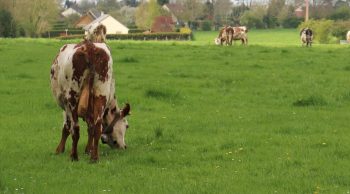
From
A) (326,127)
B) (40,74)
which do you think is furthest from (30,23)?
(326,127)

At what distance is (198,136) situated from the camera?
12.1 metres

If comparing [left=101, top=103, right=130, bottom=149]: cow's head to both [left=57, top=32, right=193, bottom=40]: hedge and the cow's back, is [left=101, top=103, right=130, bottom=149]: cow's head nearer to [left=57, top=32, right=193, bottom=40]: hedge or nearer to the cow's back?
the cow's back

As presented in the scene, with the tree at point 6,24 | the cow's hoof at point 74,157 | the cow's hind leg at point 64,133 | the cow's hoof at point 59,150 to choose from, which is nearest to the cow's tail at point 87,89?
the cow's hoof at point 74,157

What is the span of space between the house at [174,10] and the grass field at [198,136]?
10888cm

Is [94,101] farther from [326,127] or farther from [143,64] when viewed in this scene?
[143,64]

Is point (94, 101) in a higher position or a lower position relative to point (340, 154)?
higher

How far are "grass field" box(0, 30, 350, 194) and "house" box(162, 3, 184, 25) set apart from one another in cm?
10888

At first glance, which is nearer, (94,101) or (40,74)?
(94,101)

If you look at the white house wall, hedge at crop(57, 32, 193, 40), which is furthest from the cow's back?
the white house wall

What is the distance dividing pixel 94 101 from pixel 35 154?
1529 mm

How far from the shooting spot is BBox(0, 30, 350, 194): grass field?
8.50 m

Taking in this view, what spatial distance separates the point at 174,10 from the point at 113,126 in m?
131

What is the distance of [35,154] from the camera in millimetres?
10391

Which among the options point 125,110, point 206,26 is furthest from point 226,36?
point 206,26
